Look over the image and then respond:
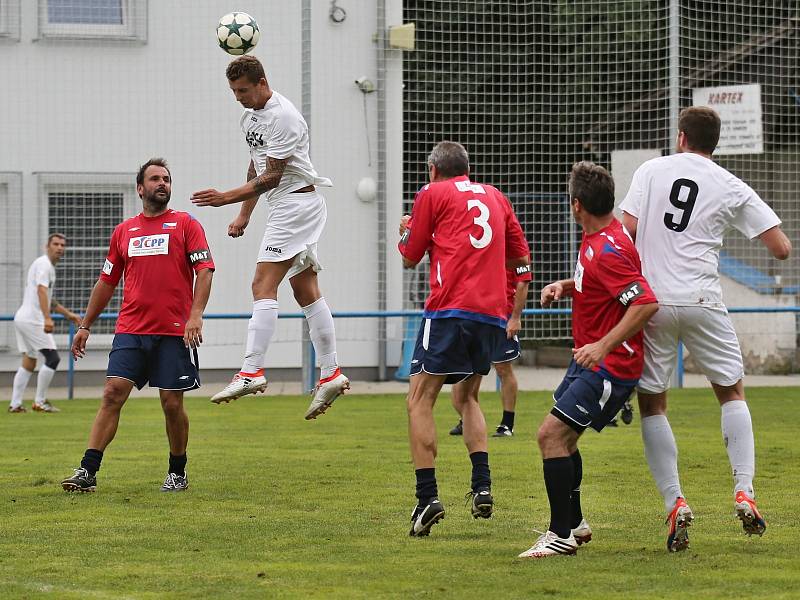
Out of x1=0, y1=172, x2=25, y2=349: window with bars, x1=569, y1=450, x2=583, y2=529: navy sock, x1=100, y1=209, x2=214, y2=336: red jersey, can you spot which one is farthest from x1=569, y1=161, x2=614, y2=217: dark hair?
x1=0, y1=172, x2=25, y2=349: window with bars

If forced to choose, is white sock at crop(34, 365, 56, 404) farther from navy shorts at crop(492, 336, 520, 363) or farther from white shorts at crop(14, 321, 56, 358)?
navy shorts at crop(492, 336, 520, 363)

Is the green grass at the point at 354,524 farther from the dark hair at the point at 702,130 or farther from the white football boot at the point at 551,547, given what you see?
the dark hair at the point at 702,130

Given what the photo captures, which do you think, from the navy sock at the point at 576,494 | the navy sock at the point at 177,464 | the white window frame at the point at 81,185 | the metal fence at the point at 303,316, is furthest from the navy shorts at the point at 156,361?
the white window frame at the point at 81,185

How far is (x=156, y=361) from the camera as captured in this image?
852 centimetres

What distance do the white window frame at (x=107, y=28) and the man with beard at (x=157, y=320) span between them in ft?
37.8

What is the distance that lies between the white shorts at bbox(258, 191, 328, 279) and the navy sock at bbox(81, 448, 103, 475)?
1650mm

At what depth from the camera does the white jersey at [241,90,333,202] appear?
8297 millimetres

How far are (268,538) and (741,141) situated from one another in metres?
13.3

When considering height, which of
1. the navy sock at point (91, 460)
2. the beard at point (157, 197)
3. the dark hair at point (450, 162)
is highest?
the dark hair at point (450, 162)

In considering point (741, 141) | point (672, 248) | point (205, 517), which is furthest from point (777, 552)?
point (741, 141)

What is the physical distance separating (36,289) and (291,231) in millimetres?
8560

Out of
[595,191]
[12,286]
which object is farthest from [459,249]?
[12,286]

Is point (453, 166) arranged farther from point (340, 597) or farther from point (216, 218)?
point (216, 218)

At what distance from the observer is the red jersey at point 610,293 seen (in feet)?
19.1
